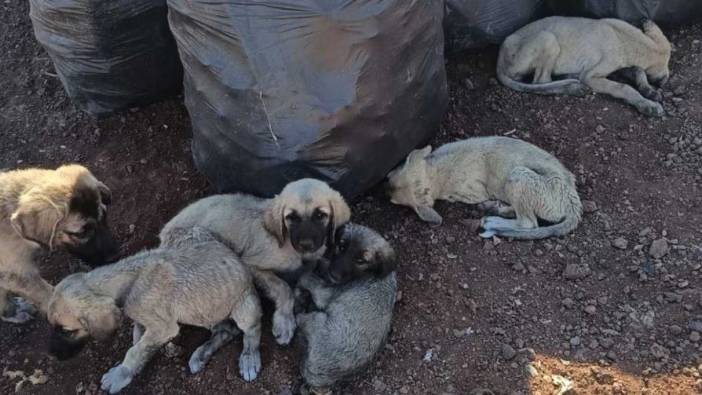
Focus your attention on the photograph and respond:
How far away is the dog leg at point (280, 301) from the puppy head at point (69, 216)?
2.92ft

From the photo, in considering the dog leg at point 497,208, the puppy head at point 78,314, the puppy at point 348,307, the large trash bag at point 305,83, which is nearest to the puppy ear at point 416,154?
the large trash bag at point 305,83

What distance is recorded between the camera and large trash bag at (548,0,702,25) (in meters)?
5.63

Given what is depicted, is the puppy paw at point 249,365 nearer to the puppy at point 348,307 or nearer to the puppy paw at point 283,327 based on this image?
the puppy paw at point 283,327

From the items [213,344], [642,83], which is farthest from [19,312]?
[642,83]

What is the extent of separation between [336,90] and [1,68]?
3.22 meters

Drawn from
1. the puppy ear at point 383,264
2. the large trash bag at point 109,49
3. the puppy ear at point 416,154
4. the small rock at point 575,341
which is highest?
the large trash bag at point 109,49

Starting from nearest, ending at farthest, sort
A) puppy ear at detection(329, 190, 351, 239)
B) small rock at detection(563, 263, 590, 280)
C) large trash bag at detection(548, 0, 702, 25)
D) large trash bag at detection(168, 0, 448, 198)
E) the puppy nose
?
1. large trash bag at detection(168, 0, 448, 198)
2. the puppy nose
3. puppy ear at detection(329, 190, 351, 239)
4. small rock at detection(563, 263, 590, 280)
5. large trash bag at detection(548, 0, 702, 25)

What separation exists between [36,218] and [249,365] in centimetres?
134

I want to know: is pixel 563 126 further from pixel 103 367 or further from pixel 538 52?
pixel 103 367

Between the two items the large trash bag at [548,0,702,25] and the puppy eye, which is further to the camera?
the large trash bag at [548,0,702,25]

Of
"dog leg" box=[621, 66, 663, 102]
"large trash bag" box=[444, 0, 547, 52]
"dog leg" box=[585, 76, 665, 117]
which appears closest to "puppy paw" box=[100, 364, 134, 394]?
"large trash bag" box=[444, 0, 547, 52]

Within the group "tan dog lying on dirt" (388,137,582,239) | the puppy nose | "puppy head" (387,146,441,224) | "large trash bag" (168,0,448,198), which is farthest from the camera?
A: "puppy head" (387,146,441,224)

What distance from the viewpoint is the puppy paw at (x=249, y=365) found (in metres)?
4.10

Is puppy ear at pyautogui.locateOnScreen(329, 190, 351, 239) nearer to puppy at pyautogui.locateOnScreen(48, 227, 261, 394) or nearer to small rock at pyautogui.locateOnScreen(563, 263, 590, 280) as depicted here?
puppy at pyautogui.locateOnScreen(48, 227, 261, 394)
